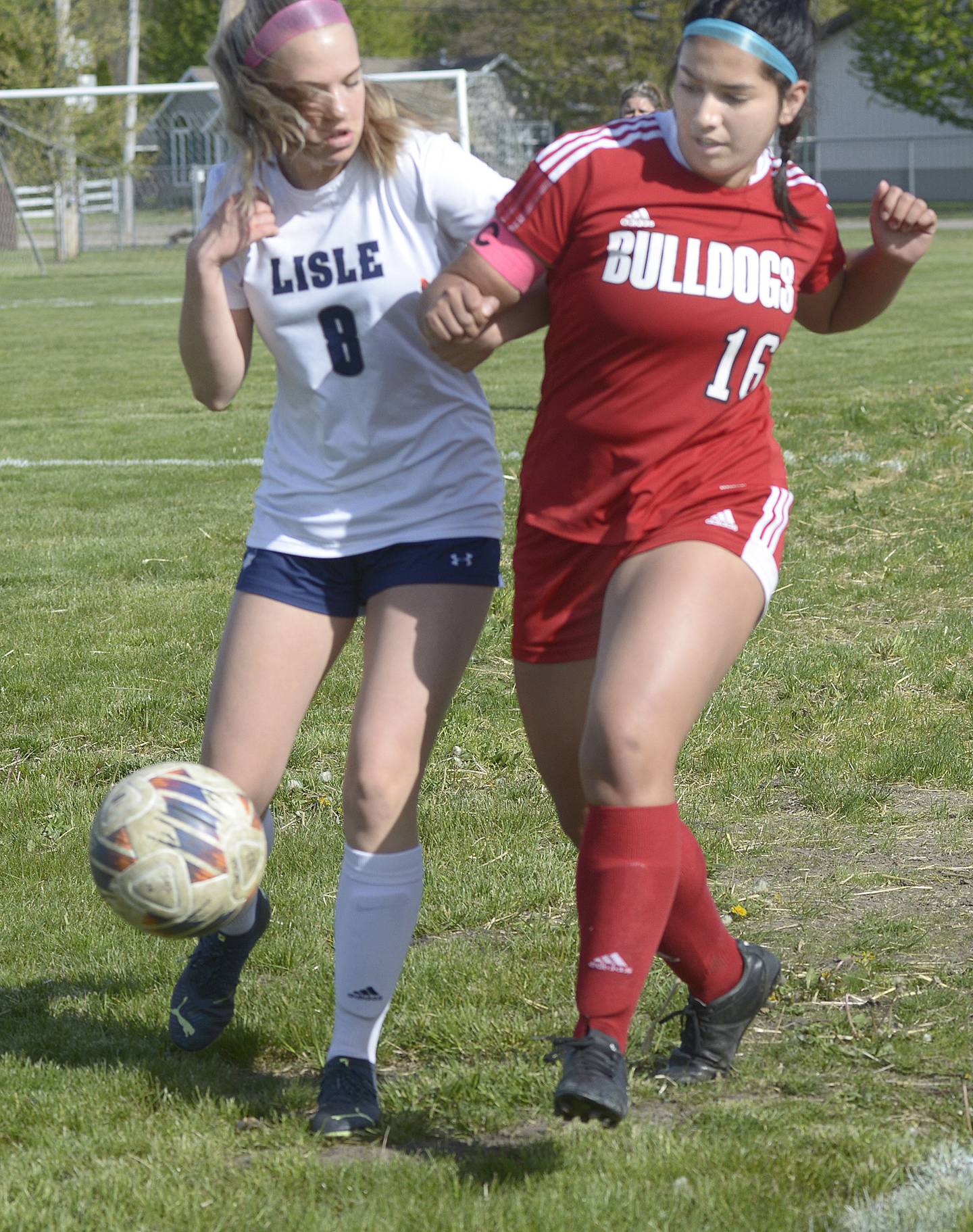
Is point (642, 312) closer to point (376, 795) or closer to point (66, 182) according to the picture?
point (376, 795)

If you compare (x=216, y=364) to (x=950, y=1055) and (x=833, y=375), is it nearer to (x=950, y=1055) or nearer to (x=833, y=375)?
(x=950, y=1055)

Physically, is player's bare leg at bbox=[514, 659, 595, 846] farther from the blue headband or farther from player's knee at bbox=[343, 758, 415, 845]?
the blue headband

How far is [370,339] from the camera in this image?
338 centimetres

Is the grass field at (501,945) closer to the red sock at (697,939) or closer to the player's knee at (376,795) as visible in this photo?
the red sock at (697,939)

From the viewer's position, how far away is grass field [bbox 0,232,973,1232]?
3.06 m

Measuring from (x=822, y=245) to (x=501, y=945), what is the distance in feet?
6.44

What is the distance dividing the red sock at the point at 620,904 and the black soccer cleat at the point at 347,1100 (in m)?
0.62

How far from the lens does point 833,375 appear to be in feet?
48.8

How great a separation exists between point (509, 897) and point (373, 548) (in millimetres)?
1469

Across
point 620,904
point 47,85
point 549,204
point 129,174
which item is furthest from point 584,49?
point 620,904

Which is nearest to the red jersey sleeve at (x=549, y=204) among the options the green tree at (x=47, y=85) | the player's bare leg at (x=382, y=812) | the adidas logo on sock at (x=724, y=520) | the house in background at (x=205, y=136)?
the adidas logo on sock at (x=724, y=520)

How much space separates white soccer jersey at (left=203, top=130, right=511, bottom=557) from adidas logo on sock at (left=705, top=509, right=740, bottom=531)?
0.56 metres

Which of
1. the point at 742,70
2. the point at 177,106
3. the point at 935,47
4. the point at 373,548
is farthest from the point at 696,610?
the point at 935,47

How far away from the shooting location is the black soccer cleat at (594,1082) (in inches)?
108
